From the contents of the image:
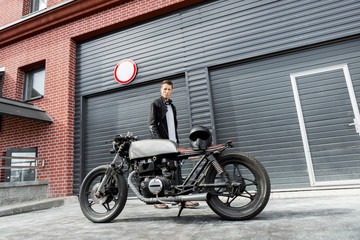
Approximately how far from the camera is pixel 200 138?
9.07 ft

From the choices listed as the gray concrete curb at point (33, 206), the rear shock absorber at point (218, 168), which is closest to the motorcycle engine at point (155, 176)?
the rear shock absorber at point (218, 168)

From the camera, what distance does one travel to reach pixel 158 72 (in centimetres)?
577

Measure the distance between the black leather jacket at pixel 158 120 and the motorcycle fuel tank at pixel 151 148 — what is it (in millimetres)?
484

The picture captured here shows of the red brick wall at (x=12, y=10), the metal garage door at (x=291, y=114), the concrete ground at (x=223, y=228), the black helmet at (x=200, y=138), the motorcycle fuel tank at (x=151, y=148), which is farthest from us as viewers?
the red brick wall at (x=12, y=10)

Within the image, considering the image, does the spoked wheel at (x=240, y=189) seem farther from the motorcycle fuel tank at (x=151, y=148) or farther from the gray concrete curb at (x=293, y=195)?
the gray concrete curb at (x=293, y=195)

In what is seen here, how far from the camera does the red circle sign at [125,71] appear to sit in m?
6.00

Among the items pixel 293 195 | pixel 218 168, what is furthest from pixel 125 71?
pixel 293 195

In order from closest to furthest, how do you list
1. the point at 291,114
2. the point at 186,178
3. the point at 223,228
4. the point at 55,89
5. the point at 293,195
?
the point at 223,228 → the point at 186,178 → the point at 293,195 → the point at 291,114 → the point at 55,89

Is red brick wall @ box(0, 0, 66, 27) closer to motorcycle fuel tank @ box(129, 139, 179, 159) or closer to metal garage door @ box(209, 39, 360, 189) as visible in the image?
metal garage door @ box(209, 39, 360, 189)

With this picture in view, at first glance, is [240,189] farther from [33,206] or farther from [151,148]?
[33,206]

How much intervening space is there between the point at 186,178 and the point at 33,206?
386cm

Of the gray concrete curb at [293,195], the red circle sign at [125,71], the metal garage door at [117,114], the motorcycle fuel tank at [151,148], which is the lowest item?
the gray concrete curb at [293,195]

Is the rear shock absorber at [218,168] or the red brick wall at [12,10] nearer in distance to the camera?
the rear shock absorber at [218,168]

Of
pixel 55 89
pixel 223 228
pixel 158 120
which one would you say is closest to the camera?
pixel 223 228
